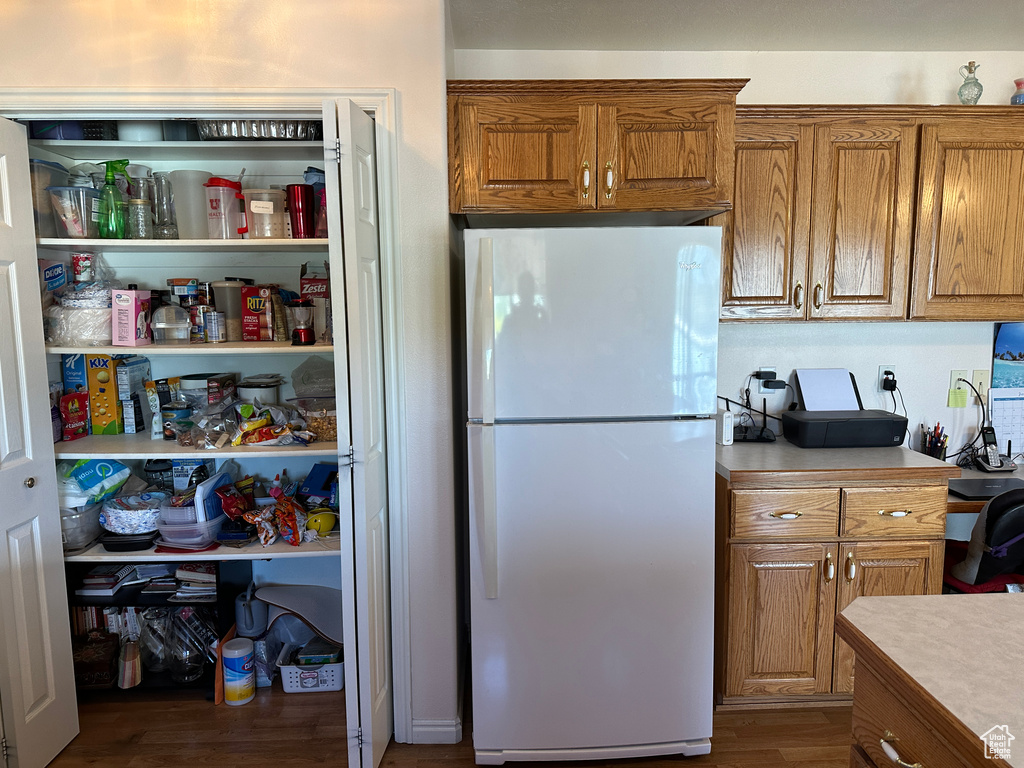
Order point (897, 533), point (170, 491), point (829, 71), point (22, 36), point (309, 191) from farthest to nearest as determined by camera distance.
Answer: point (829, 71) < point (170, 491) < point (897, 533) < point (309, 191) < point (22, 36)

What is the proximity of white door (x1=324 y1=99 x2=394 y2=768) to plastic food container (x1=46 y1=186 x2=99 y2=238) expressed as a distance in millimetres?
989

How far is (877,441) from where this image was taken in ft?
7.80

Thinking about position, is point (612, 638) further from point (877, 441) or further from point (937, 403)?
point (937, 403)

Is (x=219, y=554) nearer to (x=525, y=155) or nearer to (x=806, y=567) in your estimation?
(x=525, y=155)

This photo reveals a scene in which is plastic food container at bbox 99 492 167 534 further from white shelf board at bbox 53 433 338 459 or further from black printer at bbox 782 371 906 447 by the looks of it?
black printer at bbox 782 371 906 447

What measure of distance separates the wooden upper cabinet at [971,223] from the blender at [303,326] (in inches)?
89.1

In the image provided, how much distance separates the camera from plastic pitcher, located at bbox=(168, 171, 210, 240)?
213 cm

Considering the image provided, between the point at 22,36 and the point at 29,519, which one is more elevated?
the point at 22,36

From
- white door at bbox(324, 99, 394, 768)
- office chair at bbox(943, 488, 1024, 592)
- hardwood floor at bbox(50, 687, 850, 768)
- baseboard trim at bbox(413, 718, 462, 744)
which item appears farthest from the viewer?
baseboard trim at bbox(413, 718, 462, 744)

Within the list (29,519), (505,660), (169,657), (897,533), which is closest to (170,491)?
(29,519)

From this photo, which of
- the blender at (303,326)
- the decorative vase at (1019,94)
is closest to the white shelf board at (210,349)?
the blender at (303,326)

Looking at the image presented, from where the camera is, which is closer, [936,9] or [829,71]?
[936,9]

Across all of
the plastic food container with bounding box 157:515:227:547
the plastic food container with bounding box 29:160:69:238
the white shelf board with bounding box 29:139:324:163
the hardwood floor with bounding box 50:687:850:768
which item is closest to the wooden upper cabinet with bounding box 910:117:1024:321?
the hardwood floor with bounding box 50:687:850:768

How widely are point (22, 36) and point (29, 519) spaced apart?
1.47 m
